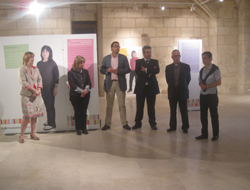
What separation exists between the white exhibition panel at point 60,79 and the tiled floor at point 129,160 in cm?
30

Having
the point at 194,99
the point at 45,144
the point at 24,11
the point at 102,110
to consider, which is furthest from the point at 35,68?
the point at 24,11

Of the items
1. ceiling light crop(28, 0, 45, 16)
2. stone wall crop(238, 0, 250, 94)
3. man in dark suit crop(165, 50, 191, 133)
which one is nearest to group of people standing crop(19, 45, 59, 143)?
man in dark suit crop(165, 50, 191, 133)

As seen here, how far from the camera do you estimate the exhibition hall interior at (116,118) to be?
3.26 meters

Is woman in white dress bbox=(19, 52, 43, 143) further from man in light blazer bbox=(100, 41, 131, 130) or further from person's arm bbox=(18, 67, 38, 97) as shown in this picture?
man in light blazer bbox=(100, 41, 131, 130)

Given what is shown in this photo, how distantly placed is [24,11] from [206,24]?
690cm

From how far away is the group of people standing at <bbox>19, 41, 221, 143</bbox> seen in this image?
4.64 meters

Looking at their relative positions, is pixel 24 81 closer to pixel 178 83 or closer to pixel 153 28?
pixel 178 83

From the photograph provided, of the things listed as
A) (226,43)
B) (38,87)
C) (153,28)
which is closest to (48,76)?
(38,87)

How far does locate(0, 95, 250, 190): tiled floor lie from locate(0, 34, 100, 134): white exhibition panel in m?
0.30

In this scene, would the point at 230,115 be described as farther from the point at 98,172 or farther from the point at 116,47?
the point at 98,172

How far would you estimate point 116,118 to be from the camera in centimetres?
662

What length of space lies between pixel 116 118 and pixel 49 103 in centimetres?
181

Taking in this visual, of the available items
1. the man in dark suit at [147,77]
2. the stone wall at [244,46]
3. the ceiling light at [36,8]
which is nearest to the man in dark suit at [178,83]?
the man in dark suit at [147,77]

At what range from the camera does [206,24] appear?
441 inches
